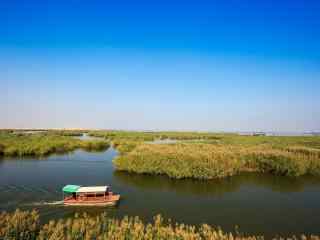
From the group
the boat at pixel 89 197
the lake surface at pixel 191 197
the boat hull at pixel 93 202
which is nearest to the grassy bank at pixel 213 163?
the lake surface at pixel 191 197

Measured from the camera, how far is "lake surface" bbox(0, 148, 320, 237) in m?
13.7

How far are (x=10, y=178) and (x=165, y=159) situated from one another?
1634 cm

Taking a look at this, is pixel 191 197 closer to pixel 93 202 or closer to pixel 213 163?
pixel 213 163

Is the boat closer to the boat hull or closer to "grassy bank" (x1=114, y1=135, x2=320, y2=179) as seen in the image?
the boat hull

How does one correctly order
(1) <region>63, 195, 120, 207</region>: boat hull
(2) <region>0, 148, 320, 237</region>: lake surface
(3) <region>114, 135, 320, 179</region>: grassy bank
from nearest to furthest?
(2) <region>0, 148, 320, 237</region>: lake surface, (1) <region>63, 195, 120, 207</region>: boat hull, (3) <region>114, 135, 320, 179</region>: grassy bank

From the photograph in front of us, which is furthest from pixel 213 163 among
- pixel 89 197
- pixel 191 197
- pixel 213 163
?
pixel 89 197

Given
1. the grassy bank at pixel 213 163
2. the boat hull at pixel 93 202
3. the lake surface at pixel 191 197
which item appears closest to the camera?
the lake surface at pixel 191 197

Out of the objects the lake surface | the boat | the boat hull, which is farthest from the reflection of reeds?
the boat hull

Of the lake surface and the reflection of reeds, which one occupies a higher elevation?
the reflection of reeds

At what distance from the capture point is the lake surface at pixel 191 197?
13652 millimetres

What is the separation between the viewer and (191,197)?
18.0 m

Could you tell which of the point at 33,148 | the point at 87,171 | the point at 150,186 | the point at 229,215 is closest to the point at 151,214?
the point at 229,215

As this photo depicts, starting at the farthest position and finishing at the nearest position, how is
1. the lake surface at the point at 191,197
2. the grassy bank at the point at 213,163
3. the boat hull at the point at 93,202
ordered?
the grassy bank at the point at 213,163, the boat hull at the point at 93,202, the lake surface at the point at 191,197

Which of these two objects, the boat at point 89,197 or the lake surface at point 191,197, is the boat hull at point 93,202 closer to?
the boat at point 89,197
